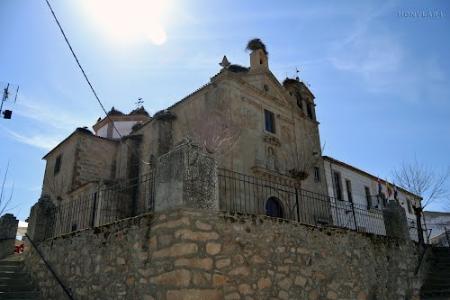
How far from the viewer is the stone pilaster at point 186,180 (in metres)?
5.44

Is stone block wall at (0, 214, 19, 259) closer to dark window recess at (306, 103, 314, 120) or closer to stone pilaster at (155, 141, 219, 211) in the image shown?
stone pilaster at (155, 141, 219, 211)

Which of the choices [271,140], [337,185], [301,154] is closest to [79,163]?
[271,140]

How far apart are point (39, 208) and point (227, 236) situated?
22.0ft

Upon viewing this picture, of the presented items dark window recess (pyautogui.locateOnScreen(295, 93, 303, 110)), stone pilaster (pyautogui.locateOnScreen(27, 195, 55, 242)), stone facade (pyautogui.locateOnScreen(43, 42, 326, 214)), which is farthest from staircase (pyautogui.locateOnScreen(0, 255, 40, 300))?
dark window recess (pyautogui.locateOnScreen(295, 93, 303, 110))

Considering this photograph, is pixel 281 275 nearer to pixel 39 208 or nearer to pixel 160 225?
pixel 160 225

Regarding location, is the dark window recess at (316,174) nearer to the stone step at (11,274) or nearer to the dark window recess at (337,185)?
the dark window recess at (337,185)

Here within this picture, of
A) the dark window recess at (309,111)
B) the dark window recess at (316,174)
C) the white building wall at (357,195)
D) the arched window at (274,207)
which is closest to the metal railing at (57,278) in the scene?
the arched window at (274,207)

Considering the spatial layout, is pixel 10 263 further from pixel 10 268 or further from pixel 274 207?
pixel 274 207

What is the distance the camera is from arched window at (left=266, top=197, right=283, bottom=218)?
1667 cm

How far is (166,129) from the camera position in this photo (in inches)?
741

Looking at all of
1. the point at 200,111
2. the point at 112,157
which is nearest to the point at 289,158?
the point at 200,111

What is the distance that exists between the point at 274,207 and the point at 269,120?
15.9ft

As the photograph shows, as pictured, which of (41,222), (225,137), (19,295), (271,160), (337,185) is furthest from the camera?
(337,185)

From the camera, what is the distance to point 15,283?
890cm
